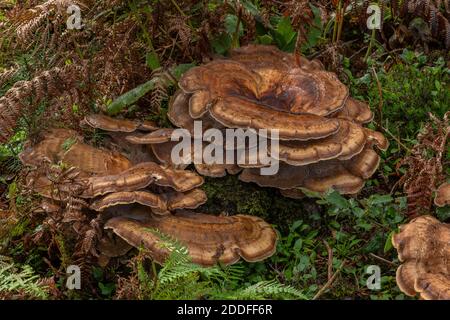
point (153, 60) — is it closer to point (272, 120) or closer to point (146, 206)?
point (272, 120)

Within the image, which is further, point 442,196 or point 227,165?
point 227,165

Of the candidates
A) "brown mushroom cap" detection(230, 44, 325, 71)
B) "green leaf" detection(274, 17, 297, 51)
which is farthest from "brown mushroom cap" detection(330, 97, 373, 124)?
"green leaf" detection(274, 17, 297, 51)

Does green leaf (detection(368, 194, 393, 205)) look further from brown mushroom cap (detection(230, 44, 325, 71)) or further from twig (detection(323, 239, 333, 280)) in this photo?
brown mushroom cap (detection(230, 44, 325, 71))

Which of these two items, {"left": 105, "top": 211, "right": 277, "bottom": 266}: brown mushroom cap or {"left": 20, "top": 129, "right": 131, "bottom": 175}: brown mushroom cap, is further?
{"left": 20, "top": 129, "right": 131, "bottom": 175}: brown mushroom cap

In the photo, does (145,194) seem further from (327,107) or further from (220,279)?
(327,107)

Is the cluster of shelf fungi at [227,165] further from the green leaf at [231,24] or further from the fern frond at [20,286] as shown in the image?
the fern frond at [20,286]

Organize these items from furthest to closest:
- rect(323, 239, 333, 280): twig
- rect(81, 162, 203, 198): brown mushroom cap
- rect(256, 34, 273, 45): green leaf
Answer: rect(256, 34, 273, 45): green leaf, rect(323, 239, 333, 280): twig, rect(81, 162, 203, 198): brown mushroom cap

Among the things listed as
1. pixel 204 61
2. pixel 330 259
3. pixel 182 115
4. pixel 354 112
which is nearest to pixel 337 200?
pixel 330 259

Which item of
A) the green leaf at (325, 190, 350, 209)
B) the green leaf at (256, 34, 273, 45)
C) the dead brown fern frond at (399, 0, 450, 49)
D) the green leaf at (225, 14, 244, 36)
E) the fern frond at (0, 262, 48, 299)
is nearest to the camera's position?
the fern frond at (0, 262, 48, 299)
